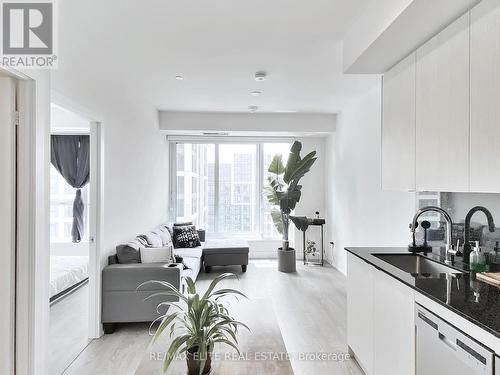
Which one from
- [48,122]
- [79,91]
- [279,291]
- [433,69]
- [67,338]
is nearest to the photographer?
[433,69]

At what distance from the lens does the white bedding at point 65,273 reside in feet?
12.8

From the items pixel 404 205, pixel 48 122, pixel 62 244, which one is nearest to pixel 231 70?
pixel 48 122

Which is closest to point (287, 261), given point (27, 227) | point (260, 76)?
point (260, 76)

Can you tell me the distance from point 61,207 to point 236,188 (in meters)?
3.34

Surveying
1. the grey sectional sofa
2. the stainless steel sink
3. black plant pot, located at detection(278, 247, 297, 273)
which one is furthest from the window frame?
the stainless steel sink

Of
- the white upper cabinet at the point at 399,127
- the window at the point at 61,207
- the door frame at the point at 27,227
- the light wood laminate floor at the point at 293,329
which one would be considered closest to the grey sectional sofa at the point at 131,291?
the light wood laminate floor at the point at 293,329

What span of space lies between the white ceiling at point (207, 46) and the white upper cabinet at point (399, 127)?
553 millimetres

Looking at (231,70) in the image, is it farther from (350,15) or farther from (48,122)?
(48,122)

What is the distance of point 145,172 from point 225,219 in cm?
249

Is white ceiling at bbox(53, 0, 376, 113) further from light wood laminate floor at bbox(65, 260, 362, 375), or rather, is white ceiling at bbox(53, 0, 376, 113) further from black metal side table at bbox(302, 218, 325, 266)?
black metal side table at bbox(302, 218, 325, 266)

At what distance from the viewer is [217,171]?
22.1 ft

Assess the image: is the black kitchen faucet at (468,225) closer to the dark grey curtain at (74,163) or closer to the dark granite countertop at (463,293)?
the dark granite countertop at (463,293)

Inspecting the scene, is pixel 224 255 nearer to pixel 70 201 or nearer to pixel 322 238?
pixel 322 238

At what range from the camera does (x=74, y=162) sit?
584 centimetres
